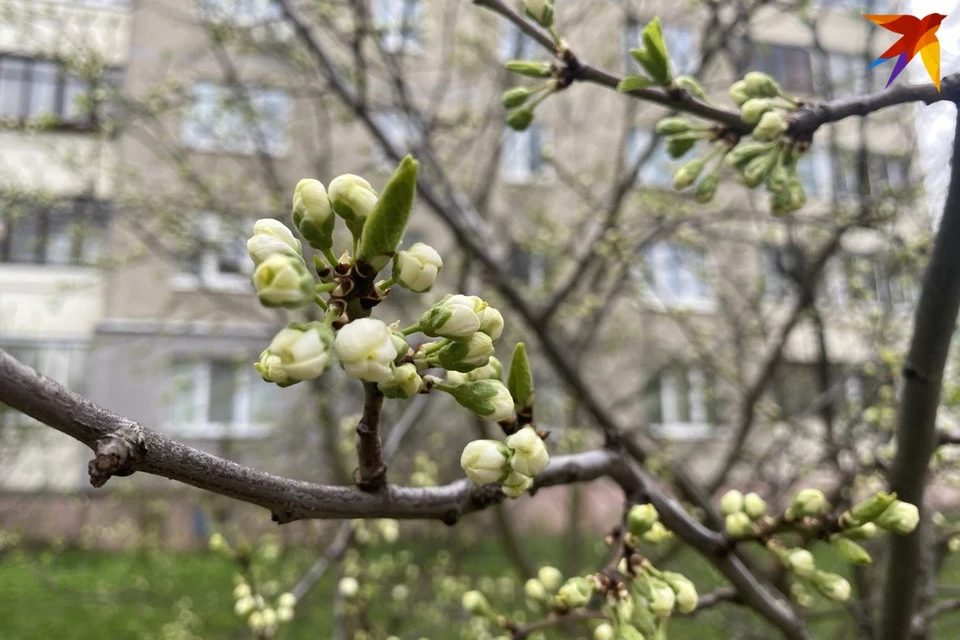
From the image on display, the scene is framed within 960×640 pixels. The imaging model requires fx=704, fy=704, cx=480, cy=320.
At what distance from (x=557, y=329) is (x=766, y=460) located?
6.05 feet

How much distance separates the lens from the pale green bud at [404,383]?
0.87m

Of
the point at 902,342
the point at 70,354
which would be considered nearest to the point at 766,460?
the point at 902,342

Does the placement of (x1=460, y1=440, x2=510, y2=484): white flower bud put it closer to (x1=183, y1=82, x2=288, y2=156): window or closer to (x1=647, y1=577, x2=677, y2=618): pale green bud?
(x1=647, y1=577, x2=677, y2=618): pale green bud

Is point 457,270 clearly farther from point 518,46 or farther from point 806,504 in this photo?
point 806,504

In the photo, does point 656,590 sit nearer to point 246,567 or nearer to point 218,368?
point 246,567

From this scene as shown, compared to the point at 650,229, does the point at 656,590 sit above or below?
below

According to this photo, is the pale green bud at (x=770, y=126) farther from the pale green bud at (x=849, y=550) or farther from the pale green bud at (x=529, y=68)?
the pale green bud at (x=849, y=550)

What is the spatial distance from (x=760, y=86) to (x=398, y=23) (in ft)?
13.3

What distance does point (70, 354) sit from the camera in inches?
525

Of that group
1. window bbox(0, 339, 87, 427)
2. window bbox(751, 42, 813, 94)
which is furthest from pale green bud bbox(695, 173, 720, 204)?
window bbox(0, 339, 87, 427)

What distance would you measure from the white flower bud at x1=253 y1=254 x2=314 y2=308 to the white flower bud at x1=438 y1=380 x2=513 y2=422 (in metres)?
0.31

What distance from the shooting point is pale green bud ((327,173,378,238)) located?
86 cm

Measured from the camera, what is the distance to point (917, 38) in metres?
0.99

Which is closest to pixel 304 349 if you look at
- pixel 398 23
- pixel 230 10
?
pixel 398 23
